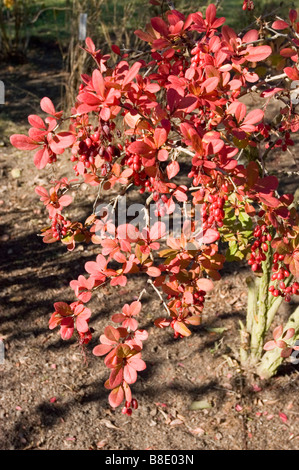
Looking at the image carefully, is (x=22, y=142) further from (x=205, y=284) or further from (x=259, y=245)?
(x=259, y=245)

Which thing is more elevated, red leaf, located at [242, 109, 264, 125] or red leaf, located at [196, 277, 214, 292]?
red leaf, located at [242, 109, 264, 125]

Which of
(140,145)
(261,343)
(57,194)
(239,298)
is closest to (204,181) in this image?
(140,145)

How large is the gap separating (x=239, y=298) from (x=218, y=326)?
315mm

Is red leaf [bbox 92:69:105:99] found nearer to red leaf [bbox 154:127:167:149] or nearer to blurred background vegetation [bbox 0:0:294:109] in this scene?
red leaf [bbox 154:127:167:149]

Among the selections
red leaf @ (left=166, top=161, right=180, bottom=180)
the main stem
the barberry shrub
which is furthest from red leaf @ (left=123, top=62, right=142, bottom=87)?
the main stem

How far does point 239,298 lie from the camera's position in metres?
3.04

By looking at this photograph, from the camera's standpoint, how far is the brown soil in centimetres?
224

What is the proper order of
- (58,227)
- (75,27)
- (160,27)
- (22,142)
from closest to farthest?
(22,142) < (160,27) < (58,227) < (75,27)

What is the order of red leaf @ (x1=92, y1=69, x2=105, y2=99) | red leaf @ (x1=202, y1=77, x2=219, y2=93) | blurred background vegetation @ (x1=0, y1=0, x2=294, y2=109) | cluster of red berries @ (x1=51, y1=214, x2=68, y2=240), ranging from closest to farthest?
red leaf @ (x1=92, y1=69, x2=105, y2=99)
red leaf @ (x1=202, y1=77, x2=219, y2=93)
cluster of red berries @ (x1=51, y1=214, x2=68, y2=240)
blurred background vegetation @ (x1=0, y1=0, x2=294, y2=109)

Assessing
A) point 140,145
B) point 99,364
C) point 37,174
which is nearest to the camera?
point 140,145

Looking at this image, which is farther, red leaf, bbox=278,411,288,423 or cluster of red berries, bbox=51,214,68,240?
red leaf, bbox=278,411,288,423

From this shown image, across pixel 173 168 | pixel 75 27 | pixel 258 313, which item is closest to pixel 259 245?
pixel 173 168

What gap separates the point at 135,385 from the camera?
2482 mm
